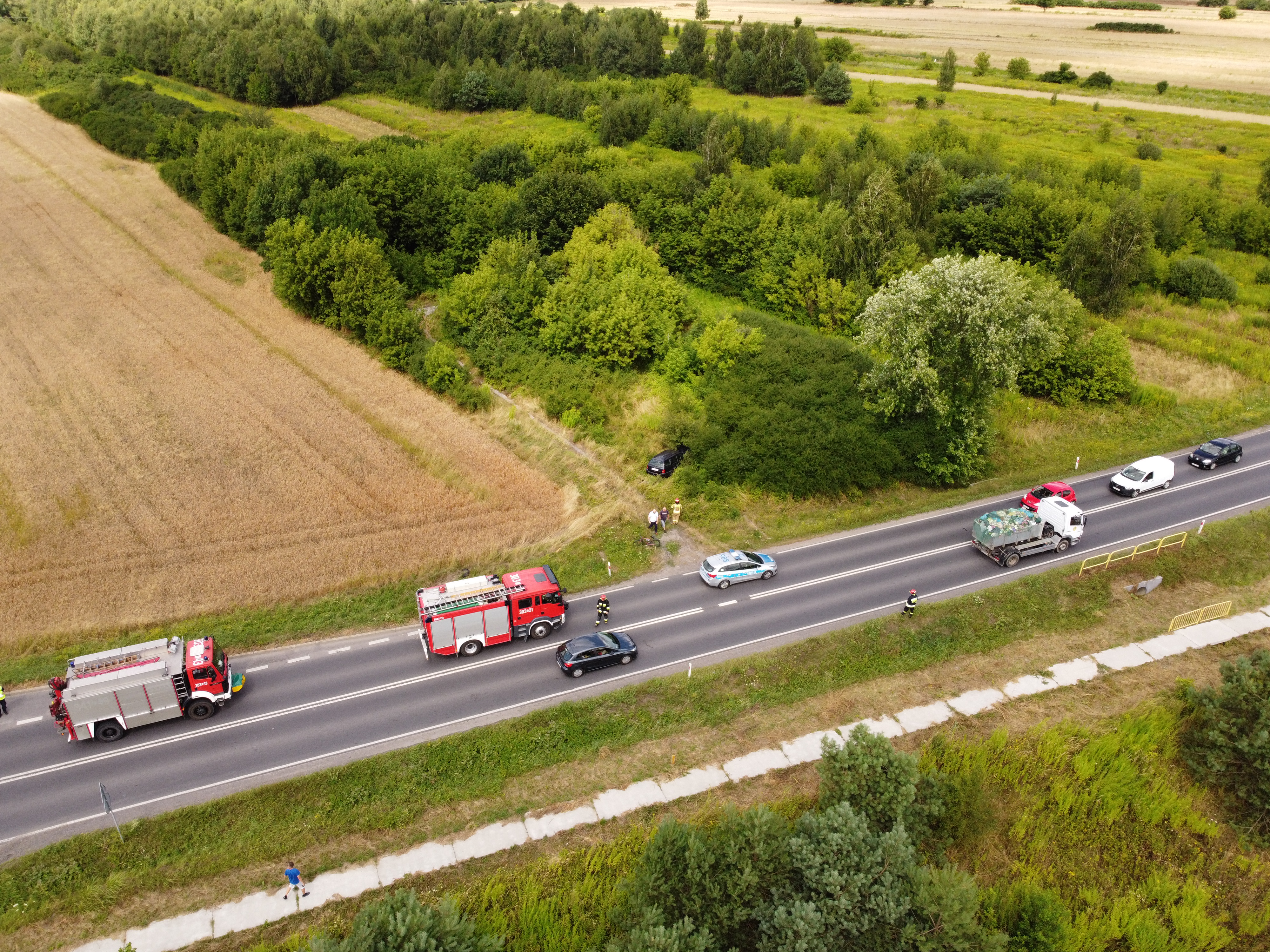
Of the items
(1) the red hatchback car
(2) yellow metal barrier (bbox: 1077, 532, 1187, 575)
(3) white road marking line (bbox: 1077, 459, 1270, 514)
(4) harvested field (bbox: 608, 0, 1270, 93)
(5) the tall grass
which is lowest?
(5) the tall grass

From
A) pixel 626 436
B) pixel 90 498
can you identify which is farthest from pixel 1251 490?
pixel 90 498

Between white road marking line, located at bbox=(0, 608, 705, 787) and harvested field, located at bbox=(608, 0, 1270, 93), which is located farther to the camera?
harvested field, located at bbox=(608, 0, 1270, 93)

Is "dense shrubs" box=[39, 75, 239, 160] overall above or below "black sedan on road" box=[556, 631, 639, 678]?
above

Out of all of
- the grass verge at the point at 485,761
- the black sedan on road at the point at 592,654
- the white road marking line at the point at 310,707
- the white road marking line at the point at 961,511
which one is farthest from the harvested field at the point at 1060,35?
the white road marking line at the point at 310,707

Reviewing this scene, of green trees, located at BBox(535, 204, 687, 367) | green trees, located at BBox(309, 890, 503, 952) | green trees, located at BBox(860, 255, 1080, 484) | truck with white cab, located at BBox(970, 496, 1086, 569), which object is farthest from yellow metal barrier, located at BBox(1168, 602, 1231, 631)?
green trees, located at BBox(535, 204, 687, 367)

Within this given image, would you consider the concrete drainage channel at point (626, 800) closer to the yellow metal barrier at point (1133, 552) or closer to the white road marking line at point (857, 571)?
the yellow metal barrier at point (1133, 552)

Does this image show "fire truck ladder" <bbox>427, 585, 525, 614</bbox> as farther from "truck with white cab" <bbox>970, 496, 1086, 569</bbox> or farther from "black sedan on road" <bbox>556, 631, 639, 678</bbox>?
"truck with white cab" <bbox>970, 496, 1086, 569</bbox>
